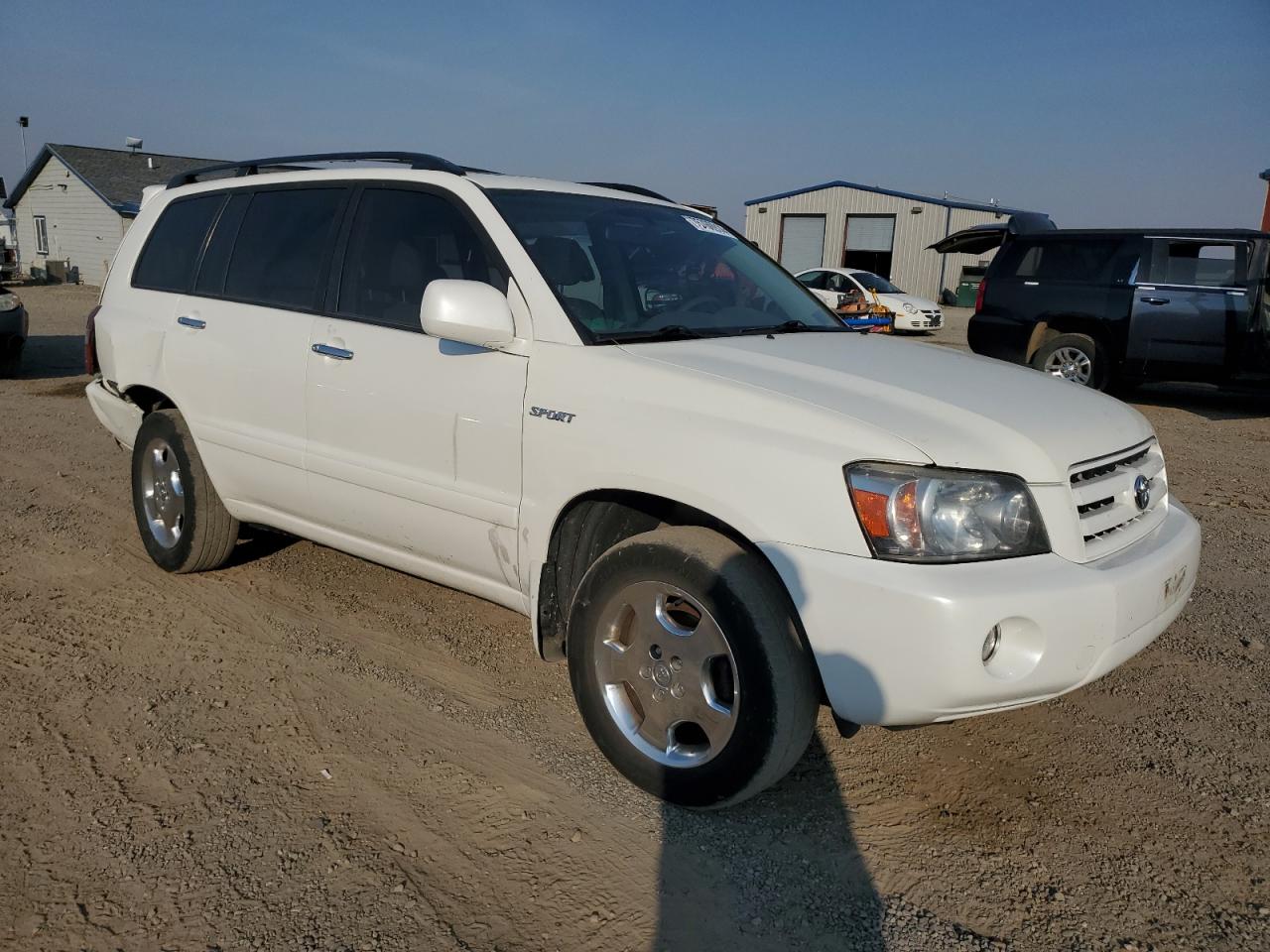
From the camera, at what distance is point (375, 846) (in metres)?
2.65

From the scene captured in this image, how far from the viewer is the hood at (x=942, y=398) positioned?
2.53 m

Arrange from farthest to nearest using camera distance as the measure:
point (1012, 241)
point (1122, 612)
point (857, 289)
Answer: point (857, 289)
point (1012, 241)
point (1122, 612)

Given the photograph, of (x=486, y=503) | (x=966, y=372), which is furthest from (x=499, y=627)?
(x=966, y=372)

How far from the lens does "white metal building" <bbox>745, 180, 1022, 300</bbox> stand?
33000 millimetres

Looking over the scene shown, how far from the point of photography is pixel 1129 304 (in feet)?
33.7

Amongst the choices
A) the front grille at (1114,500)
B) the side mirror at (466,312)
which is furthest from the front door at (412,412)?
the front grille at (1114,500)

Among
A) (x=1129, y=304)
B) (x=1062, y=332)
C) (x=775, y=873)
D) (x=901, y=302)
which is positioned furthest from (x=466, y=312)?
(x=901, y=302)

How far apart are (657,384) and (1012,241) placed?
9.79m

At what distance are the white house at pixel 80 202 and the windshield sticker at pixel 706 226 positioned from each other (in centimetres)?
3316

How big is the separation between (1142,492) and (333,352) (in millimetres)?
2777

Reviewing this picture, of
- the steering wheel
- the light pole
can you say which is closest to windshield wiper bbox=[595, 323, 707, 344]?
the steering wheel

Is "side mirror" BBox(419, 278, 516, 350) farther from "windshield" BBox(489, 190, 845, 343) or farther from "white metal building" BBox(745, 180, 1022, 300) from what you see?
"white metal building" BBox(745, 180, 1022, 300)

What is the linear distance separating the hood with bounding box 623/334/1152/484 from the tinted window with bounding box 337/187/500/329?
845mm

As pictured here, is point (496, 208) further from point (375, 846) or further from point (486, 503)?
point (375, 846)
